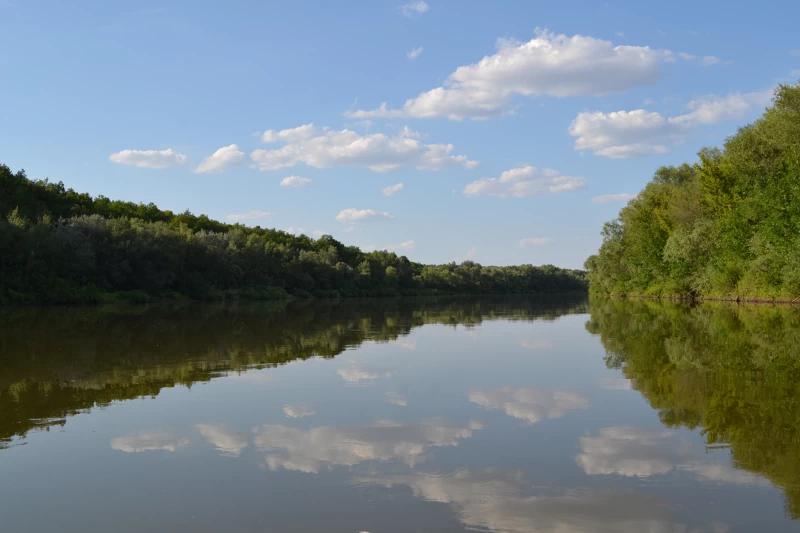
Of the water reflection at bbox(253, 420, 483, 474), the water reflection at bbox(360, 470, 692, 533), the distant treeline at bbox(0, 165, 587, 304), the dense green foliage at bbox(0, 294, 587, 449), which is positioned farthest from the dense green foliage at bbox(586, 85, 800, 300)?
the distant treeline at bbox(0, 165, 587, 304)

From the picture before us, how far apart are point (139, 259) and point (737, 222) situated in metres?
51.9

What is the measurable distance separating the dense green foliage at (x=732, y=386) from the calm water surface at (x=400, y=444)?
60mm

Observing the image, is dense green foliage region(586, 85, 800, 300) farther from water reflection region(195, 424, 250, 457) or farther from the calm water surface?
water reflection region(195, 424, 250, 457)

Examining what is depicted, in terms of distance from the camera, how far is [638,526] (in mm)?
5172

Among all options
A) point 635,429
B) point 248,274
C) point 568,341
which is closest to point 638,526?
point 635,429

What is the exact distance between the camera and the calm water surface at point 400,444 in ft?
17.9

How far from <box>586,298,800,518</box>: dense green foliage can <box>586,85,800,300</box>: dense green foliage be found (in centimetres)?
2025

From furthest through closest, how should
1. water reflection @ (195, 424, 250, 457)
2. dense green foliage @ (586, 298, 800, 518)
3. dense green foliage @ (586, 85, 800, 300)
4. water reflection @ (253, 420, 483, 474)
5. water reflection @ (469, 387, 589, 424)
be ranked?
dense green foliage @ (586, 85, 800, 300) < water reflection @ (469, 387, 589, 424) < water reflection @ (195, 424, 250, 457) < dense green foliage @ (586, 298, 800, 518) < water reflection @ (253, 420, 483, 474)

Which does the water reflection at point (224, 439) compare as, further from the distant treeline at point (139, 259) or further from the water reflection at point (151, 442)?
the distant treeline at point (139, 259)

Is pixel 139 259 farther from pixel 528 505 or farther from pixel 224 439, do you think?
pixel 528 505

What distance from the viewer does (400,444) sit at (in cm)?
774

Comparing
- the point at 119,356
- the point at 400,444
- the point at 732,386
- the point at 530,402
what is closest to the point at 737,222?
the point at 732,386

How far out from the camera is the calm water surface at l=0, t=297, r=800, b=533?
544 centimetres

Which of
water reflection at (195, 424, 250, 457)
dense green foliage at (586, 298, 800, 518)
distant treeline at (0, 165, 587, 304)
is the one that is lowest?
dense green foliage at (586, 298, 800, 518)
